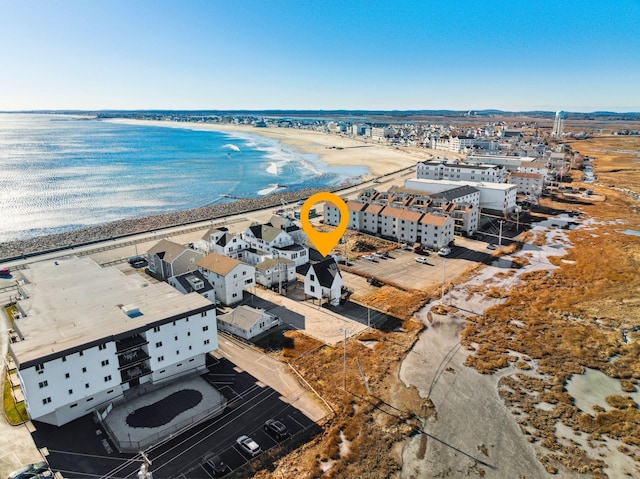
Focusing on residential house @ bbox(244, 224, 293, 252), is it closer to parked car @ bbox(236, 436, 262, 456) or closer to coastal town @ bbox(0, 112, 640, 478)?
coastal town @ bbox(0, 112, 640, 478)

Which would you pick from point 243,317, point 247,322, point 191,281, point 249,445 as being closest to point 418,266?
point 243,317

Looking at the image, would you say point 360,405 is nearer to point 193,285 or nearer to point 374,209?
point 193,285

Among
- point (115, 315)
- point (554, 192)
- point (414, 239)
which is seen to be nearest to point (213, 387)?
point (115, 315)

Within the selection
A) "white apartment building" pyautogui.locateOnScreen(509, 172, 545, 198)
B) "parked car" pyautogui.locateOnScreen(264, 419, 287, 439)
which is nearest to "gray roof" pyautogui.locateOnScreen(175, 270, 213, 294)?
"parked car" pyautogui.locateOnScreen(264, 419, 287, 439)

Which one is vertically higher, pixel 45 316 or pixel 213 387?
pixel 45 316

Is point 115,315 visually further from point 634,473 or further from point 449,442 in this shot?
point 634,473

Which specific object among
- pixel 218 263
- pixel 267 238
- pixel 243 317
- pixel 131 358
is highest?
pixel 267 238

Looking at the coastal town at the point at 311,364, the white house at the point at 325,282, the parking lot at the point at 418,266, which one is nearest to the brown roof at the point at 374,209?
the parking lot at the point at 418,266
